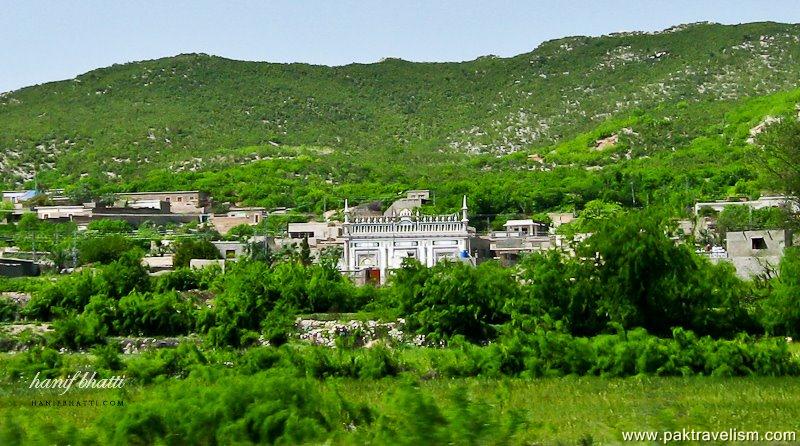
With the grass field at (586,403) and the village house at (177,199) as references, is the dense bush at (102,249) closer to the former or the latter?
the village house at (177,199)

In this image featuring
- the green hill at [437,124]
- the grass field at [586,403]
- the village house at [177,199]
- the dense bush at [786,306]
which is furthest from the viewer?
the green hill at [437,124]

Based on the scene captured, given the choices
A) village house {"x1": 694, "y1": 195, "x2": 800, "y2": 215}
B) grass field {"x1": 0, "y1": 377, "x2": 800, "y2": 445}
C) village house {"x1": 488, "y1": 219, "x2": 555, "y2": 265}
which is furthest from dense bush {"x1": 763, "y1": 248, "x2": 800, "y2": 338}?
village house {"x1": 694, "y1": 195, "x2": 800, "y2": 215}

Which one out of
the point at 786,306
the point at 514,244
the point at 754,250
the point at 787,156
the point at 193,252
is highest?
the point at 787,156

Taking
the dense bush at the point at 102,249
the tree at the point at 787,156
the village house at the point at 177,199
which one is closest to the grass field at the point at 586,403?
the tree at the point at 787,156

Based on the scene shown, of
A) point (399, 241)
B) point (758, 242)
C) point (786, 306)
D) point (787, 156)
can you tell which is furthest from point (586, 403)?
point (399, 241)

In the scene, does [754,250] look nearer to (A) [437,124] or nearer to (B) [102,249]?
(B) [102,249]

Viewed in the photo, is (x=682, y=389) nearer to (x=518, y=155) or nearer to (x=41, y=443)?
(x=41, y=443)
